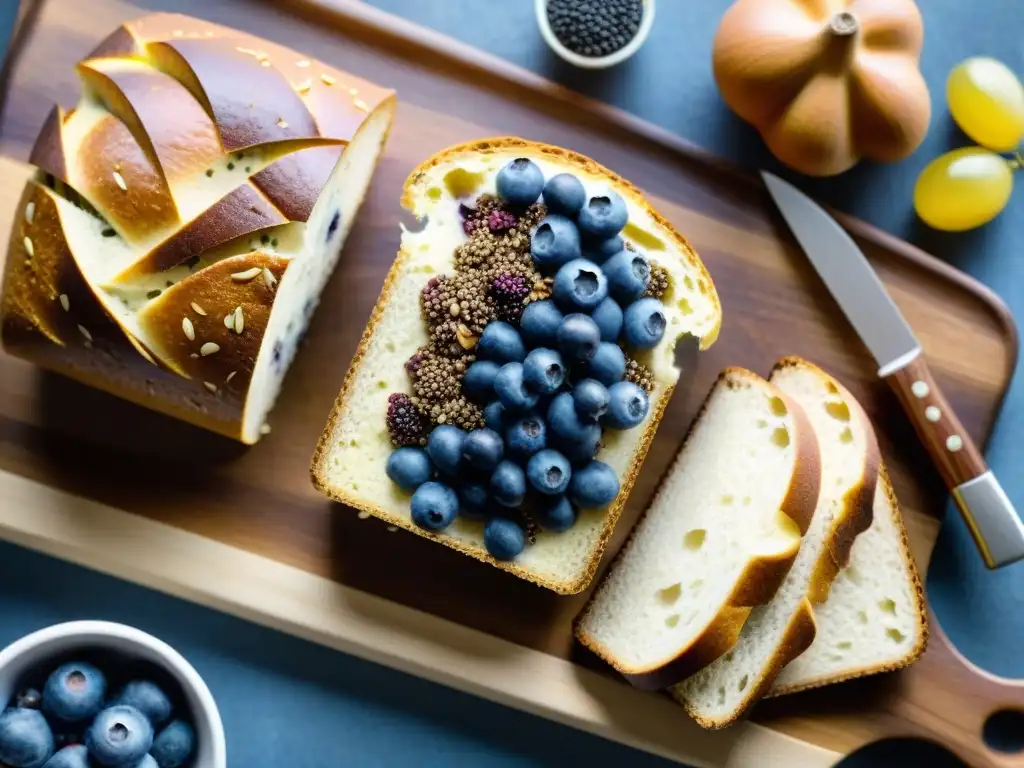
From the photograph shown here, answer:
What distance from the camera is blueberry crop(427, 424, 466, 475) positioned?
2.24 metres

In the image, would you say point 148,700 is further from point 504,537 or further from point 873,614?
point 873,614

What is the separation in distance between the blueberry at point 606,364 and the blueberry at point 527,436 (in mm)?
172

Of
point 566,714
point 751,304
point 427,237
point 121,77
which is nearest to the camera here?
point 121,77

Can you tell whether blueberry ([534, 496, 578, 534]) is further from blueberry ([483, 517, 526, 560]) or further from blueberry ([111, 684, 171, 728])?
blueberry ([111, 684, 171, 728])

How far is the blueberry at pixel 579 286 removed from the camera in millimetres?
2186

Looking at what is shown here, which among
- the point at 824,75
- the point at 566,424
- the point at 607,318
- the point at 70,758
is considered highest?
the point at 824,75

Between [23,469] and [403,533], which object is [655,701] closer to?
[403,533]

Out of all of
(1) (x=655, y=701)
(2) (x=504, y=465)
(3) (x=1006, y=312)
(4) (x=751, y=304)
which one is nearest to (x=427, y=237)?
(2) (x=504, y=465)

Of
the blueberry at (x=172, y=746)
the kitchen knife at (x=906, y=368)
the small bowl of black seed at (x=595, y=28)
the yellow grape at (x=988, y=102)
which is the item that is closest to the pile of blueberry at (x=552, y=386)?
the small bowl of black seed at (x=595, y=28)

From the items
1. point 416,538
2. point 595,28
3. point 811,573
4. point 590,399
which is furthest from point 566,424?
point 595,28

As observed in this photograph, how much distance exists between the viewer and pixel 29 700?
221 cm

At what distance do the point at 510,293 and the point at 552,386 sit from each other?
0.26 metres

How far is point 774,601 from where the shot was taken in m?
2.49

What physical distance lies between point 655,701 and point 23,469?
6.06 ft
